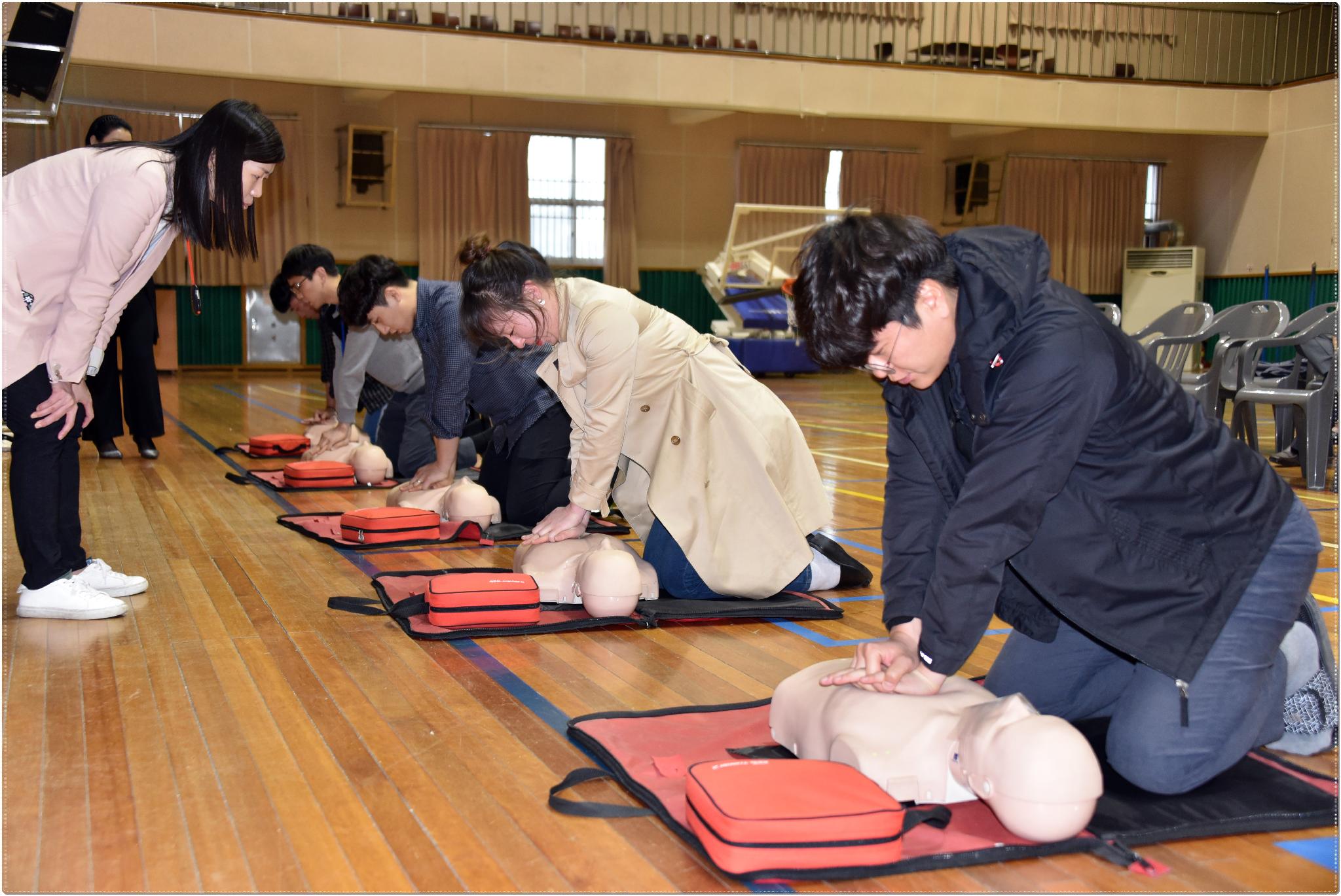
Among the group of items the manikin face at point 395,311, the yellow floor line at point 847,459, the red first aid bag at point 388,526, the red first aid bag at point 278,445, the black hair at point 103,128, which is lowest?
the yellow floor line at point 847,459

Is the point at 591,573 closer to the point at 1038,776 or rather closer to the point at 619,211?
the point at 1038,776

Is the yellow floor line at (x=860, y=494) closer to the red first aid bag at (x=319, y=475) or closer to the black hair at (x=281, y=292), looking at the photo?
the red first aid bag at (x=319, y=475)

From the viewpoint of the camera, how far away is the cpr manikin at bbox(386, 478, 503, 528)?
4.15 m

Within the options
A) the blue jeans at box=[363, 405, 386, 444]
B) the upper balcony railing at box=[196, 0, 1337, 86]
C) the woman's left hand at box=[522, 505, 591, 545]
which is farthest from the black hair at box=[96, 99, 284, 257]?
the upper balcony railing at box=[196, 0, 1337, 86]

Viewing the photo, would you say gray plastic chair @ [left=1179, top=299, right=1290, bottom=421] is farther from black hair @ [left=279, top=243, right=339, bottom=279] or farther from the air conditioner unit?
the air conditioner unit

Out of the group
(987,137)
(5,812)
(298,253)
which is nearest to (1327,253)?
(987,137)

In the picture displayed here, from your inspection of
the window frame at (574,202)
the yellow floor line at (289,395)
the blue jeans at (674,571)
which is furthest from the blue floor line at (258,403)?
the blue jeans at (674,571)

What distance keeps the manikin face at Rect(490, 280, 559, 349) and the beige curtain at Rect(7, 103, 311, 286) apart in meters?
10.1

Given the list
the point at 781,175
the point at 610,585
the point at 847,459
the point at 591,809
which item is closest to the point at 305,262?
the point at 610,585

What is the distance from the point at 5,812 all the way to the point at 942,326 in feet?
5.29

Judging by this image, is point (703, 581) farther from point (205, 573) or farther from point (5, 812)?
point (5, 812)

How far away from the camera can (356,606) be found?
3.02m

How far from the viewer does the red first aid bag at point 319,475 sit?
5148 mm

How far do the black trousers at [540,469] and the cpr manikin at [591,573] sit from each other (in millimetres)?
877
